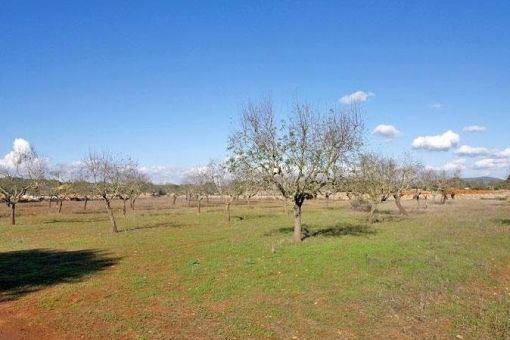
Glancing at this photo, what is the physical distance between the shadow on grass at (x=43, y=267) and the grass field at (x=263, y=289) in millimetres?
58

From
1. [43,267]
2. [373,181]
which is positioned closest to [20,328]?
[43,267]

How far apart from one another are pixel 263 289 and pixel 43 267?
1305 centimetres

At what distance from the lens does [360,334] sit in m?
12.7

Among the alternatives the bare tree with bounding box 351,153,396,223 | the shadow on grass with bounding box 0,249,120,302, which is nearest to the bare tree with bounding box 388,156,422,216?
the bare tree with bounding box 351,153,396,223

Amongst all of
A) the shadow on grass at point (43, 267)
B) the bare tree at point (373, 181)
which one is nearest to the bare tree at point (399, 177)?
the bare tree at point (373, 181)

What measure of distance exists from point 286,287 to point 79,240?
2404cm

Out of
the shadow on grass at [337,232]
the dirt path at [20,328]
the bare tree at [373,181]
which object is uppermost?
the bare tree at [373,181]

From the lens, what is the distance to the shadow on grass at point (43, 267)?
1945 cm

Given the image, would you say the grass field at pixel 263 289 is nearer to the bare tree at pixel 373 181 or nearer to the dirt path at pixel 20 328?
the dirt path at pixel 20 328

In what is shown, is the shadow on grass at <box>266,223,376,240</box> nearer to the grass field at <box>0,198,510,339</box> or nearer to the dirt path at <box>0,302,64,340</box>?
the grass field at <box>0,198,510,339</box>

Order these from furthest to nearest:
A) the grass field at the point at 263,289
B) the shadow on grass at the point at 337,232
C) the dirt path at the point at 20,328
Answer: the shadow on grass at the point at 337,232 → the grass field at the point at 263,289 → the dirt path at the point at 20,328

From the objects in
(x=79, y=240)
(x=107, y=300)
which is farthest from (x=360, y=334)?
(x=79, y=240)

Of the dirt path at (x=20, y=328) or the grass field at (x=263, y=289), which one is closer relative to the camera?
the dirt path at (x=20, y=328)

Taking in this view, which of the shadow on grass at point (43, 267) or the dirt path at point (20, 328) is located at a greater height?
the shadow on grass at point (43, 267)
